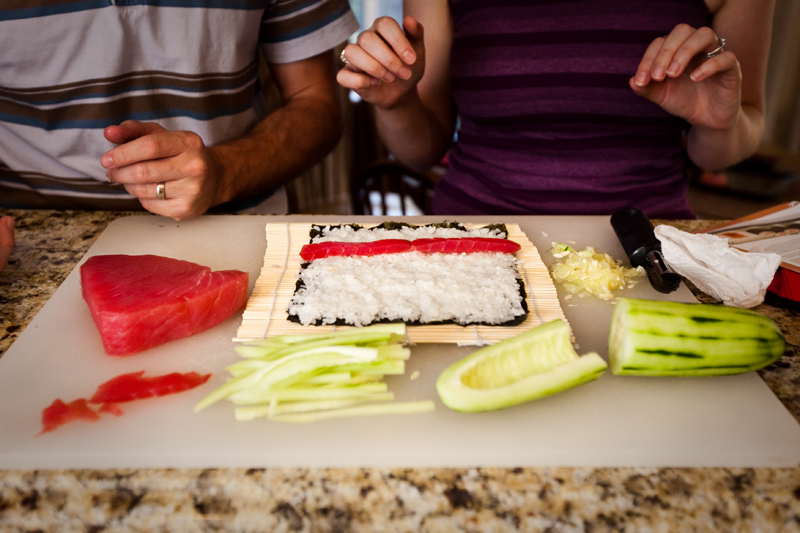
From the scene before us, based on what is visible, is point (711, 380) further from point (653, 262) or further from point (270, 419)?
point (270, 419)

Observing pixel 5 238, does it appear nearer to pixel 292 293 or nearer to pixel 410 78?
pixel 292 293

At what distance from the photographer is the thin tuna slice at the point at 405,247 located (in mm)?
1132

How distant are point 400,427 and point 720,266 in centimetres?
77

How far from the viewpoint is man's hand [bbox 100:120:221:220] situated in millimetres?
1119

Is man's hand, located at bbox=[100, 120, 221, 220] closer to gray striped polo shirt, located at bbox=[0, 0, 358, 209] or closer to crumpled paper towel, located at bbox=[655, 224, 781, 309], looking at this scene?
gray striped polo shirt, located at bbox=[0, 0, 358, 209]

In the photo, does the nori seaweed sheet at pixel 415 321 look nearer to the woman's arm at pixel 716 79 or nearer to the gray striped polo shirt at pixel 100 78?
the woman's arm at pixel 716 79

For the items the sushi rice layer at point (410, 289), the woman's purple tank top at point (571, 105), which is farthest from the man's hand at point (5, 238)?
the woman's purple tank top at point (571, 105)

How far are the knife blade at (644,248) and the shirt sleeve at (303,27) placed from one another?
44.5 inches

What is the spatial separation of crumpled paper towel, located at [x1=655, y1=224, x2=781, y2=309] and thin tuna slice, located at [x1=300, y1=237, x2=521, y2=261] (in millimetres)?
340

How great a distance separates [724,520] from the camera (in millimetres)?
641

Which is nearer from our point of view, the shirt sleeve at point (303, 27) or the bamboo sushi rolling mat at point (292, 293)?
the bamboo sushi rolling mat at point (292, 293)

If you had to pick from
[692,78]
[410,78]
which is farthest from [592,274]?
[410,78]

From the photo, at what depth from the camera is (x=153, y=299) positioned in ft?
2.97

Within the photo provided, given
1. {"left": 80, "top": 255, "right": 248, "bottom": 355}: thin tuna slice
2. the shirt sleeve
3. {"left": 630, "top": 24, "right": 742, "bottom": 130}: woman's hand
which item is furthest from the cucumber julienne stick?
the shirt sleeve
